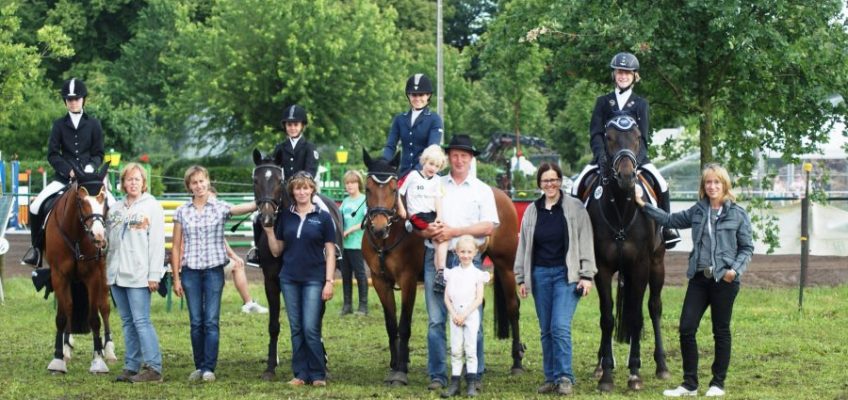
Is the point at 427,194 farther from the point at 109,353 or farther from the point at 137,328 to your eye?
the point at 109,353

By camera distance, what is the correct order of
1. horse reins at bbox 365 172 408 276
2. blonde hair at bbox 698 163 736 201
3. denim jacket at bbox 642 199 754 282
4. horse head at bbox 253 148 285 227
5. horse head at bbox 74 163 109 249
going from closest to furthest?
denim jacket at bbox 642 199 754 282
blonde hair at bbox 698 163 736 201
horse reins at bbox 365 172 408 276
horse head at bbox 253 148 285 227
horse head at bbox 74 163 109 249

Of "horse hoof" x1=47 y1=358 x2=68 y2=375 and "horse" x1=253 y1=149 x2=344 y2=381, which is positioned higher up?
"horse" x1=253 y1=149 x2=344 y2=381

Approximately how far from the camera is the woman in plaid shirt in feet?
37.0

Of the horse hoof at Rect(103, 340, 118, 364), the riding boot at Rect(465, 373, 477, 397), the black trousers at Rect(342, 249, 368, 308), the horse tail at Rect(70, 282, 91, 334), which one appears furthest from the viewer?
the black trousers at Rect(342, 249, 368, 308)

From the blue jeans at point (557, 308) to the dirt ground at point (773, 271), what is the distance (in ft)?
35.9

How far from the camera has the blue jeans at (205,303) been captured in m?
11.3

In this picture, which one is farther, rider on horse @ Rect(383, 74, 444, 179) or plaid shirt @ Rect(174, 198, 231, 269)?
rider on horse @ Rect(383, 74, 444, 179)

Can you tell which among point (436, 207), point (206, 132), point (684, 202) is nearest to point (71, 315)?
point (436, 207)

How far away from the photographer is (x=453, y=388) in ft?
34.0

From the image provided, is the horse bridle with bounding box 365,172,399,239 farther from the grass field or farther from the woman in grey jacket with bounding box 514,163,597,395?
the grass field

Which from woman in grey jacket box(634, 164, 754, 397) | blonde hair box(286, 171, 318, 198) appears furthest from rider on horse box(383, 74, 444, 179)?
woman in grey jacket box(634, 164, 754, 397)

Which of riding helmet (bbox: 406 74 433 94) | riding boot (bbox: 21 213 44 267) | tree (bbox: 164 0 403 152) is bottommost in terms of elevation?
riding boot (bbox: 21 213 44 267)

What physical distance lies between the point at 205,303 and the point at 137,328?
653 millimetres

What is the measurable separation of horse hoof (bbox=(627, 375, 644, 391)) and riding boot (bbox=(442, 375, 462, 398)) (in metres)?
1.60
